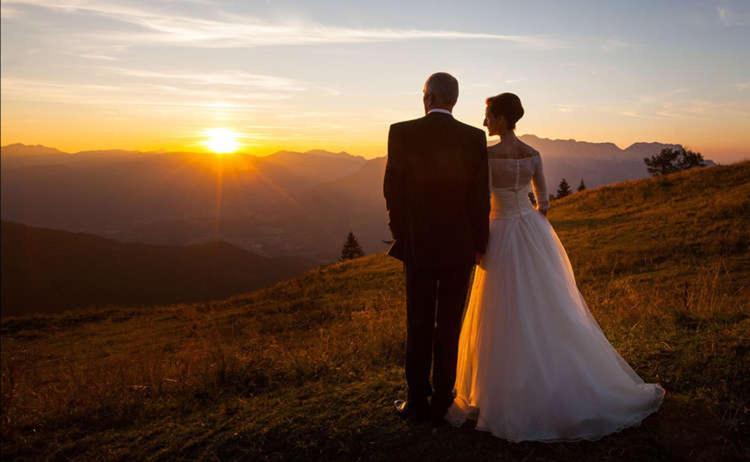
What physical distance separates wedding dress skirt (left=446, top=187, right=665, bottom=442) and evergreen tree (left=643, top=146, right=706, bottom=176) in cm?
6160

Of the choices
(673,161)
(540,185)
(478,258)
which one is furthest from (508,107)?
(673,161)

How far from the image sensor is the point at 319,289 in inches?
923

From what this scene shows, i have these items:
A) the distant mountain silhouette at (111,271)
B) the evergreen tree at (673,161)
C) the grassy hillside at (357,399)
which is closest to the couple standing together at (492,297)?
the grassy hillside at (357,399)

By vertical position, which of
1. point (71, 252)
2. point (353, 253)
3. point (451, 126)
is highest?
point (451, 126)

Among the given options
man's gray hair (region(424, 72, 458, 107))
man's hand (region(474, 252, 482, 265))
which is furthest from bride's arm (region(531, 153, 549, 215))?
man's gray hair (region(424, 72, 458, 107))

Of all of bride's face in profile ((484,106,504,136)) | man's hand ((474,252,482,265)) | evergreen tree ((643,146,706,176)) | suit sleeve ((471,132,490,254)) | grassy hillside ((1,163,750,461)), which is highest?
evergreen tree ((643,146,706,176))

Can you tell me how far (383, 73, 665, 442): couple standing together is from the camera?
4438 millimetres

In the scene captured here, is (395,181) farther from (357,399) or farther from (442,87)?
(357,399)

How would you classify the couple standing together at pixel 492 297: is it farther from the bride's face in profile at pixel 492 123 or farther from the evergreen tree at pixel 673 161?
the evergreen tree at pixel 673 161

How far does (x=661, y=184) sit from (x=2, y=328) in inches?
1329

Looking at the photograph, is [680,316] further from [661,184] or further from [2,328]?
[2,328]

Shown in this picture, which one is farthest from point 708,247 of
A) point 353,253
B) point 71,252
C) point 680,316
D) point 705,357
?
point 71,252

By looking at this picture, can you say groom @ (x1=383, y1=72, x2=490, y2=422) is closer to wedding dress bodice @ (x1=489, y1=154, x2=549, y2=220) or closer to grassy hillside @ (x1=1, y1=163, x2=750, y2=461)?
wedding dress bodice @ (x1=489, y1=154, x2=549, y2=220)

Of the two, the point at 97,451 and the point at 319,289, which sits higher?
the point at 97,451
